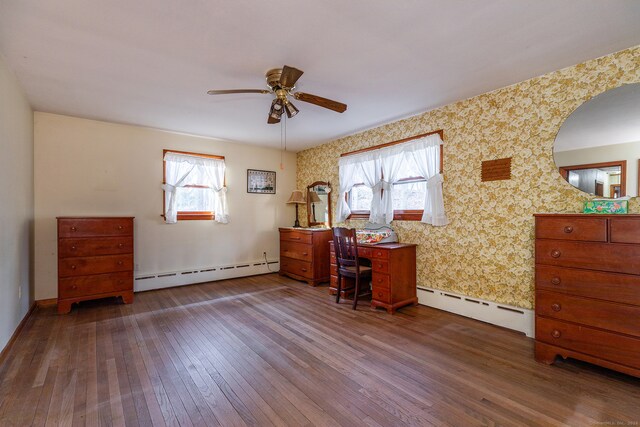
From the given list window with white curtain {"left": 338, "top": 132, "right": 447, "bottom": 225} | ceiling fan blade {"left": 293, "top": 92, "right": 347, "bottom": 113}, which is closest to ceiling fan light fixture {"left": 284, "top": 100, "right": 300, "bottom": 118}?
ceiling fan blade {"left": 293, "top": 92, "right": 347, "bottom": 113}

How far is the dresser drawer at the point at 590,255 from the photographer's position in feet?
6.27

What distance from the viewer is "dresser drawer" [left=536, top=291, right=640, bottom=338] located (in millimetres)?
1895

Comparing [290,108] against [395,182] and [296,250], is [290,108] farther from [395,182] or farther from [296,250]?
[296,250]

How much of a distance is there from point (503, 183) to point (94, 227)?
4705mm

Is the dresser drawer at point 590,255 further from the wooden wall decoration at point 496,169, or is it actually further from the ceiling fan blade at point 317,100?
the ceiling fan blade at point 317,100

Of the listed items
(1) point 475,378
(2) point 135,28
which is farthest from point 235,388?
(2) point 135,28

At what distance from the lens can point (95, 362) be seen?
2.25 meters

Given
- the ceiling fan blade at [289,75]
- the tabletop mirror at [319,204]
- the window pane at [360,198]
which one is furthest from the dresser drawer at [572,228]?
the tabletop mirror at [319,204]

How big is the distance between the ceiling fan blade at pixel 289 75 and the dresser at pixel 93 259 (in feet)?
9.19

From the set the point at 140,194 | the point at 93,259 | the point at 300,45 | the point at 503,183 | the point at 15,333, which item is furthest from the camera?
the point at 140,194

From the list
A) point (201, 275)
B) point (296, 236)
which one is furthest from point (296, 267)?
point (201, 275)

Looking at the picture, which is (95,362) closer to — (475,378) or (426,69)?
(475,378)

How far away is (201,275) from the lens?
4766 millimetres

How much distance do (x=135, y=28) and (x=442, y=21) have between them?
209cm
